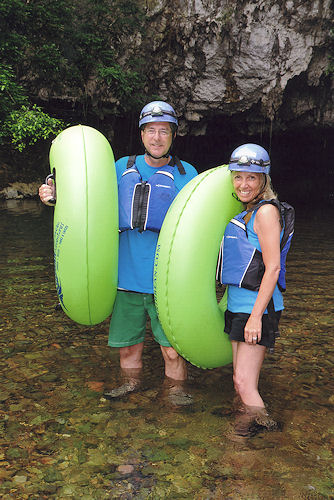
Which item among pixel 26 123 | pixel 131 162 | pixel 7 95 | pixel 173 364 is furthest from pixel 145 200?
pixel 7 95

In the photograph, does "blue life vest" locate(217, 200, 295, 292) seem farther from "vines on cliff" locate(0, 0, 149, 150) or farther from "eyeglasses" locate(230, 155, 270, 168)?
"vines on cliff" locate(0, 0, 149, 150)

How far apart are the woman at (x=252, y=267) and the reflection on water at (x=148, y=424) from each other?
1.17 ft

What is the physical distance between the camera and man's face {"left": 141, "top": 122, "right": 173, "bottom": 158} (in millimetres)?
3057

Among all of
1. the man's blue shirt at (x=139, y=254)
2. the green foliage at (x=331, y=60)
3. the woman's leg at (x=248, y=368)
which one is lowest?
the woman's leg at (x=248, y=368)

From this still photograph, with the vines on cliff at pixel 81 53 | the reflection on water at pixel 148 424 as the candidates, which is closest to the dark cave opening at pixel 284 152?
the vines on cliff at pixel 81 53

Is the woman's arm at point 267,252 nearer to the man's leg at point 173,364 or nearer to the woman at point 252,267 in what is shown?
the woman at point 252,267

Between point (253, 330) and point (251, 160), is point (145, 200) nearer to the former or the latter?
point (251, 160)

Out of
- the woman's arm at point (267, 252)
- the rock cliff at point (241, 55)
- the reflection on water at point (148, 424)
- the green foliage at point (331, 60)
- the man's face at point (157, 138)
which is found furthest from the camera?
the green foliage at point (331, 60)

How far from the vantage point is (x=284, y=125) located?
1730 centimetres

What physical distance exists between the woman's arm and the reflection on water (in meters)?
0.72

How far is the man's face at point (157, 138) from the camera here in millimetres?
3057

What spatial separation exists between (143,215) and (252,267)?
2.72 feet

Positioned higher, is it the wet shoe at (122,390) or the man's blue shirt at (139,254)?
the man's blue shirt at (139,254)

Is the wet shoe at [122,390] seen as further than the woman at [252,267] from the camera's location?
Yes
